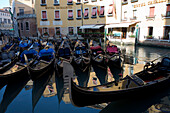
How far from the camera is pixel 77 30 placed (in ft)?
69.4

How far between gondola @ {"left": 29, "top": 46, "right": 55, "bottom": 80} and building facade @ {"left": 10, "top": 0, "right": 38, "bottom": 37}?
564 inches

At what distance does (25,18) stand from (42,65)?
16519 mm

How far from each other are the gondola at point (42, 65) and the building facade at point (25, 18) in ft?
47.0

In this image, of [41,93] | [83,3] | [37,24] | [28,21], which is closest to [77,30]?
[83,3]

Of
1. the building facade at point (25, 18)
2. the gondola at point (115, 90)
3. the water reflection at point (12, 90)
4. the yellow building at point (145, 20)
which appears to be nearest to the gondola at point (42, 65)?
the water reflection at point (12, 90)

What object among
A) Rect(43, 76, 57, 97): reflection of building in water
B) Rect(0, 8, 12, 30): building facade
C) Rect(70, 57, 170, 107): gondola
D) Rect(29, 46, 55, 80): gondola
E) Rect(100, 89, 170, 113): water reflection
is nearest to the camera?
Rect(70, 57, 170, 107): gondola

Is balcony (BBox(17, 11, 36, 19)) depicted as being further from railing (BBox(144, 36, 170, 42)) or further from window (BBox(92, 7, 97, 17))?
railing (BBox(144, 36, 170, 42))

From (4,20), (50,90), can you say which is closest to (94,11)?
(50,90)

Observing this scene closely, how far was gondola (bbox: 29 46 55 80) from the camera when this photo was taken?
6.52 meters

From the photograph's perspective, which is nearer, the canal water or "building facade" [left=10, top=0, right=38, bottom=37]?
the canal water

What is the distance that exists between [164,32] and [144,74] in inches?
421

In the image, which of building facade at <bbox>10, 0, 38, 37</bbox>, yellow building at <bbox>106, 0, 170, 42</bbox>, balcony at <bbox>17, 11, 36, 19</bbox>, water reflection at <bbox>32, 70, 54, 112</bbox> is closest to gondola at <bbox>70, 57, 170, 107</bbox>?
water reflection at <bbox>32, 70, 54, 112</bbox>

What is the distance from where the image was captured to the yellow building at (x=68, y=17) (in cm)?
1986

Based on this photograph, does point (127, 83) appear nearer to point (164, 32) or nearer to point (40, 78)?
point (40, 78)
